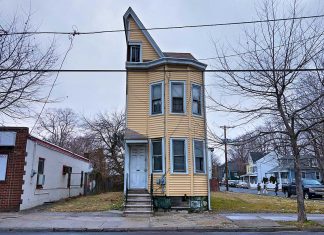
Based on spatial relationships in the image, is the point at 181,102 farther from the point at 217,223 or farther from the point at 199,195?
the point at 217,223

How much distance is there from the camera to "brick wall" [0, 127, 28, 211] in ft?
51.7

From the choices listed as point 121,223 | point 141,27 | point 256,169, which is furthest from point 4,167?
point 256,169

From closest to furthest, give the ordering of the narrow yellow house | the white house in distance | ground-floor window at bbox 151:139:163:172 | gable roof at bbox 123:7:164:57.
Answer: the narrow yellow house → ground-floor window at bbox 151:139:163:172 → gable roof at bbox 123:7:164:57 → the white house in distance

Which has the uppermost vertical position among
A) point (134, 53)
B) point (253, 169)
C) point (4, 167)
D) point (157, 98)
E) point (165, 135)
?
point (134, 53)

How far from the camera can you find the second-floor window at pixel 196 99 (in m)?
18.5

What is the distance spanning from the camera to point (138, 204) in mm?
15969

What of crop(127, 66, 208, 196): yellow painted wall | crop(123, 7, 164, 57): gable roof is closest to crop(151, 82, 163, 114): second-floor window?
crop(127, 66, 208, 196): yellow painted wall

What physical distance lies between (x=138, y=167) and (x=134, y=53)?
254 inches

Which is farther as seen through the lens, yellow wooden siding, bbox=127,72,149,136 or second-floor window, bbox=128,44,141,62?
second-floor window, bbox=128,44,141,62

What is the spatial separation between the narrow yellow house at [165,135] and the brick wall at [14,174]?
500 centimetres

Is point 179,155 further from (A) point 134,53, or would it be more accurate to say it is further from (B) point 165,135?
(A) point 134,53

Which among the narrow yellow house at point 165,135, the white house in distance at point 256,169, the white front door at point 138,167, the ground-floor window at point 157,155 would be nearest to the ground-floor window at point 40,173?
the narrow yellow house at point 165,135

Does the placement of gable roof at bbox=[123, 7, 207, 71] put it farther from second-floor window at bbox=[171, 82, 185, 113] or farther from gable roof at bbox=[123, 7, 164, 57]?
second-floor window at bbox=[171, 82, 185, 113]

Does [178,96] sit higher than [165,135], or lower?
higher
